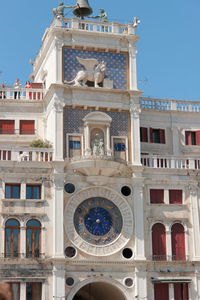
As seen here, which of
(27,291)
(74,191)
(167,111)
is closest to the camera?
(27,291)

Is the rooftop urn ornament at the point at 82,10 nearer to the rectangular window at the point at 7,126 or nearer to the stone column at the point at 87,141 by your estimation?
the rectangular window at the point at 7,126

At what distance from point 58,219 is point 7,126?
6990 mm

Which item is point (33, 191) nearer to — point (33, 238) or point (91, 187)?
point (33, 238)

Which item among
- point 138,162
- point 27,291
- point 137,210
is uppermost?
point 138,162

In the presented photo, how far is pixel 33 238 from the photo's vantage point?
2872 centimetres

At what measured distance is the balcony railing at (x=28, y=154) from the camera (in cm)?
2982

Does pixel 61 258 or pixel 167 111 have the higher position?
pixel 167 111

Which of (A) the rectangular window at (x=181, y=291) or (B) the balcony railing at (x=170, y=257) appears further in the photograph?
(B) the balcony railing at (x=170, y=257)

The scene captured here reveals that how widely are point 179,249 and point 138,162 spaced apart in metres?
5.42

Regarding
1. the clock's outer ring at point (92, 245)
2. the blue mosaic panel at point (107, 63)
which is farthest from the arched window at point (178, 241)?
the blue mosaic panel at point (107, 63)

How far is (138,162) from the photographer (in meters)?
31.2

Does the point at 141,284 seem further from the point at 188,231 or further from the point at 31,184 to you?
the point at 31,184

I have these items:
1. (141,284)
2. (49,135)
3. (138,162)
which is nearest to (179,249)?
(141,284)

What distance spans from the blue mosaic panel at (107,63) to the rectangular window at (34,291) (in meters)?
11.5
